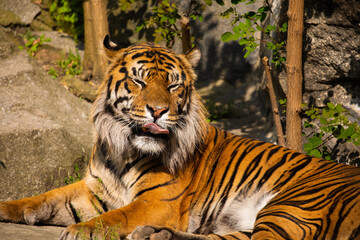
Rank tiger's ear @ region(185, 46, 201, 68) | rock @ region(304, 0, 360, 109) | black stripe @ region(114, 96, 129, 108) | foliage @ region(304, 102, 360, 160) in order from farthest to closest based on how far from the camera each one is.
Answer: rock @ region(304, 0, 360, 109) → foliage @ region(304, 102, 360, 160) → tiger's ear @ region(185, 46, 201, 68) → black stripe @ region(114, 96, 129, 108)

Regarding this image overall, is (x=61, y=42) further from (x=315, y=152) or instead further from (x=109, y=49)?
(x=315, y=152)

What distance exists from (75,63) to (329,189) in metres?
6.59

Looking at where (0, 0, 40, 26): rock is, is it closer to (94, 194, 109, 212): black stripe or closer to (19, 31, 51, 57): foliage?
(19, 31, 51, 57): foliage

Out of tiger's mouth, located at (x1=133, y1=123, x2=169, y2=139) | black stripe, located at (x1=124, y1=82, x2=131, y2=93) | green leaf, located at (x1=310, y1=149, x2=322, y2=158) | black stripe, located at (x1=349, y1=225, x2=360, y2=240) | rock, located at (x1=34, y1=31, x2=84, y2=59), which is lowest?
green leaf, located at (x1=310, y1=149, x2=322, y2=158)

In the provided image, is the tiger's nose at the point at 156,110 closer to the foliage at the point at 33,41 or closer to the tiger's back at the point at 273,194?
the tiger's back at the point at 273,194

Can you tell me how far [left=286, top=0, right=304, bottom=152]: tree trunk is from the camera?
4691 millimetres

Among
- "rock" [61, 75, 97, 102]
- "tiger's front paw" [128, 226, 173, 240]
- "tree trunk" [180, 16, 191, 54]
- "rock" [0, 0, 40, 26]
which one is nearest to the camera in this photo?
"tiger's front paw" [128, 226, 173, 240]

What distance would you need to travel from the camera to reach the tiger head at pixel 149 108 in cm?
366

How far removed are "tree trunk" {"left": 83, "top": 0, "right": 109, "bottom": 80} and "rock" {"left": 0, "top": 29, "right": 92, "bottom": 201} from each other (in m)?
1.82

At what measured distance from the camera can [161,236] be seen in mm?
3293

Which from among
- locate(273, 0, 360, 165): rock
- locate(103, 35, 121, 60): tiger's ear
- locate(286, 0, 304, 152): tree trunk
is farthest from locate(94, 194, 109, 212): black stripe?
locate(273, 0, 360, 165): rock

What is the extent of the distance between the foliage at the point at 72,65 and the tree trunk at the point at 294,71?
16.0ft

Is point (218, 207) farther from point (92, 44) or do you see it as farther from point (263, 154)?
point (92, 44)

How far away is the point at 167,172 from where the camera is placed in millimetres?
3842
